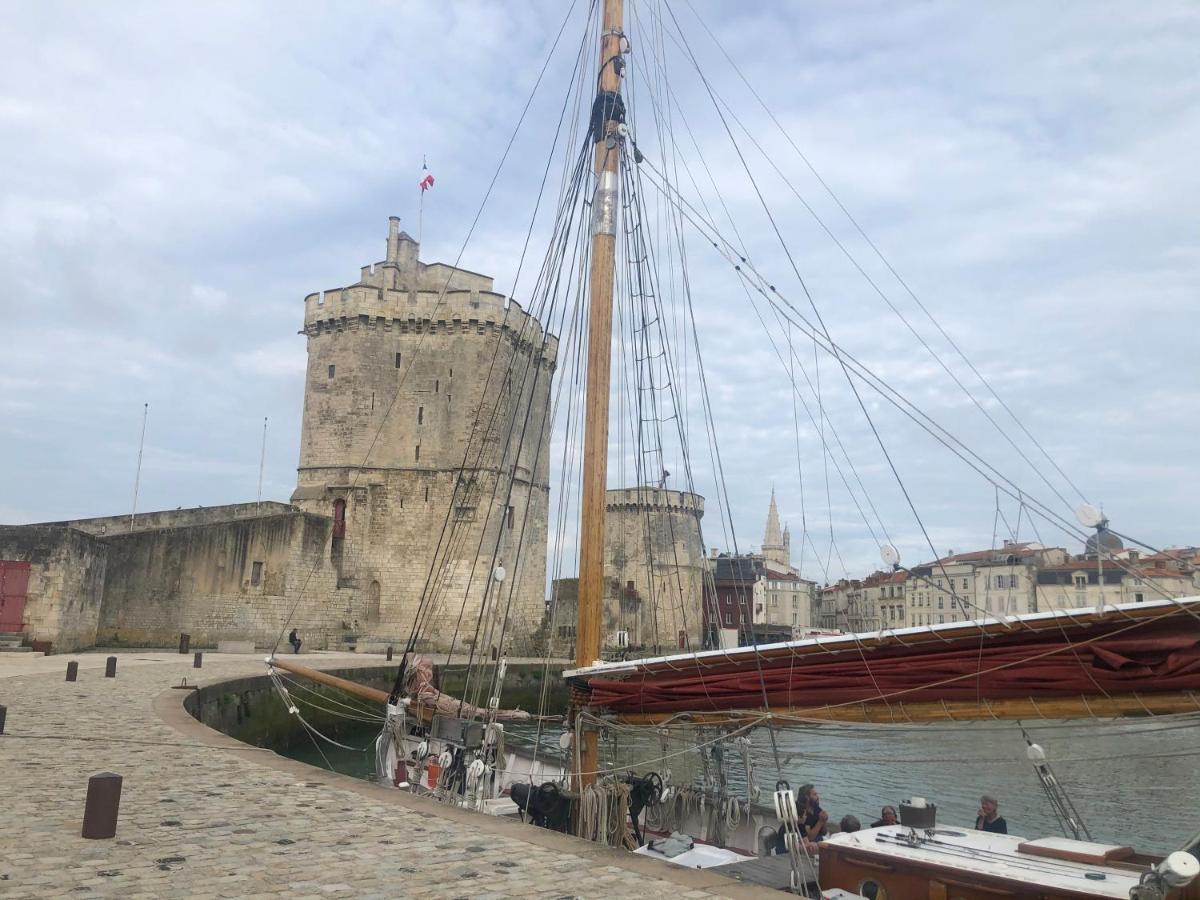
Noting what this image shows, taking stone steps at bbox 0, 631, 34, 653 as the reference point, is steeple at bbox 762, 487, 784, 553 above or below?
above

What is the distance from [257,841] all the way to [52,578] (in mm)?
22633

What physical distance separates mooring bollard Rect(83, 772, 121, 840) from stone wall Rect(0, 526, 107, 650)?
2196 centimetres

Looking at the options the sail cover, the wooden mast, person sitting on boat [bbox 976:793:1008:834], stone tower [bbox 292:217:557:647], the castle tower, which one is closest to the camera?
the sail cover

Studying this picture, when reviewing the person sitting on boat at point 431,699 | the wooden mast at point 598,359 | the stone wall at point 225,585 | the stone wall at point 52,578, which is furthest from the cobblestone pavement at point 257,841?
the stone wall at point 225,585

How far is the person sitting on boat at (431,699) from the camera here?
39.1 feet

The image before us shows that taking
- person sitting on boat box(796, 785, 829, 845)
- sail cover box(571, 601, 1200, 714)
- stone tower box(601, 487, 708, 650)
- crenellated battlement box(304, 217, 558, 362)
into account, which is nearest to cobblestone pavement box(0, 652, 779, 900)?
sail cover box(571, 601, 1200, 714)

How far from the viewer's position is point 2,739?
9523mm

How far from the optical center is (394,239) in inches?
1693

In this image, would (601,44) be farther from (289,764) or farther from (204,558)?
(204,558)

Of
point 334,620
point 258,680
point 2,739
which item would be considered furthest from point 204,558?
point 2,739

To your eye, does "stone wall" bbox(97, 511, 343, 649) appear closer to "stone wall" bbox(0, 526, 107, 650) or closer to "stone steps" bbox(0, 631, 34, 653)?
"stone wall" bbox(0, 526, 107, 650)

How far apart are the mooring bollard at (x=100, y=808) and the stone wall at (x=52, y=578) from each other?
72.0 feet

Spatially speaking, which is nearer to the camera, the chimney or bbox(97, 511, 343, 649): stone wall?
bbox(97, 511, 343, 649): stone wall

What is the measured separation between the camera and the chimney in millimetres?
42750
